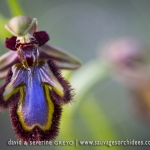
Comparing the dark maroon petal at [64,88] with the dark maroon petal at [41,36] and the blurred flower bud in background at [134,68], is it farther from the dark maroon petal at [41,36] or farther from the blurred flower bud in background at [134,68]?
the blurred flower bud in background at [134,68]

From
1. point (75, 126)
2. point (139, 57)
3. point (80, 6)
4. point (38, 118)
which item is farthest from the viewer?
point (80, 6)

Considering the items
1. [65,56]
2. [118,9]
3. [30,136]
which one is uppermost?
[118,9]

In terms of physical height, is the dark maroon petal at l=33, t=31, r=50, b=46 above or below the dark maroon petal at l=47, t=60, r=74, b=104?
above

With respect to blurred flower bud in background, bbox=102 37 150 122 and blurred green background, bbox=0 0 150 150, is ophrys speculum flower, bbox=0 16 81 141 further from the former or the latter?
blurred green background, bbox=0 0 150 150

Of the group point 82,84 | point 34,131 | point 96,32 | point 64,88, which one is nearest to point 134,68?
point 82,84

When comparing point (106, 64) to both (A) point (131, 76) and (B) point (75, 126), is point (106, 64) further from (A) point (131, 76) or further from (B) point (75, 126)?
(B) point (75, 126)

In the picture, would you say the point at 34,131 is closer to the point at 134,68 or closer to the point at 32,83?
the point at 32,83

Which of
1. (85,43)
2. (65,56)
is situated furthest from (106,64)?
(85,43)

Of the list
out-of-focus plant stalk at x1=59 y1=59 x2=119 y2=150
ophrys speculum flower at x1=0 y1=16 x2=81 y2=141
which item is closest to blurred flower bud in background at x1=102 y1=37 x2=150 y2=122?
out-of-focus plant stalk at x1=59 y1=59 x2=119 y2=150
